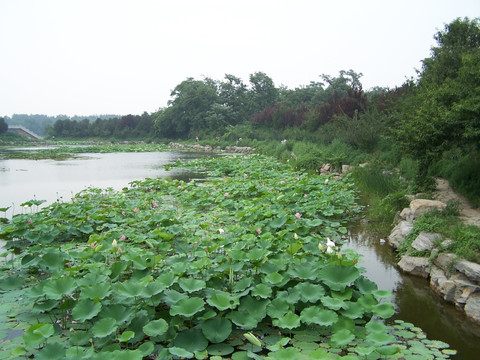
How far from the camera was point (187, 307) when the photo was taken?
7.35ft

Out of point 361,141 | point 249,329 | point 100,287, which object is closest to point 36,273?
point 100,287

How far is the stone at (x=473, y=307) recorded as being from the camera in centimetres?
268

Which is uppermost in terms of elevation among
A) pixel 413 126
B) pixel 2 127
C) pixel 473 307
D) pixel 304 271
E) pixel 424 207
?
pixel 2 127

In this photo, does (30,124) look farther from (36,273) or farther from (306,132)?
(36,273)

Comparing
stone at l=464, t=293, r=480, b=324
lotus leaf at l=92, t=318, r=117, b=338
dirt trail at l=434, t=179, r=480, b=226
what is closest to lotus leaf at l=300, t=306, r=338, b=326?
lotus leaf at l=92, t=318, r=117, b=338

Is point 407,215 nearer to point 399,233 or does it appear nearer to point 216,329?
point 399,233

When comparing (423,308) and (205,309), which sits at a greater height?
(205,309)

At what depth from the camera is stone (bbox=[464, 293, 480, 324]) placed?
268cm

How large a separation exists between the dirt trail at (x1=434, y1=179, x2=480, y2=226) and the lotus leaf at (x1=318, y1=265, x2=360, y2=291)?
1.92m

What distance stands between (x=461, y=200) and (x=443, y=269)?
1.83 metres

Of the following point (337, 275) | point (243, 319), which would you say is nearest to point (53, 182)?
point (243, 319)

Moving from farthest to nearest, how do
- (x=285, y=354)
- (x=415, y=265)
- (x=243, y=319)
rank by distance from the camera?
(x=415, y=265)
(x=243, y=319)
(x=285, y=354)

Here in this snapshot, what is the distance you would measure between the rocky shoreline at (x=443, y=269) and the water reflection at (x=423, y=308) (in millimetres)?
65

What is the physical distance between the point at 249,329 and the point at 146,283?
74cm
